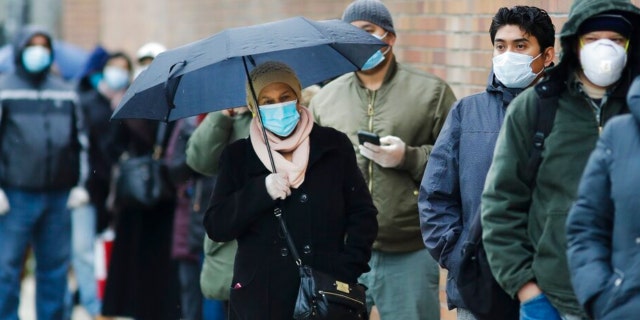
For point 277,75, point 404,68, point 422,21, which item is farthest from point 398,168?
point 422,21

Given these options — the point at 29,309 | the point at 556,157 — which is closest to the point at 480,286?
the point at 556,157

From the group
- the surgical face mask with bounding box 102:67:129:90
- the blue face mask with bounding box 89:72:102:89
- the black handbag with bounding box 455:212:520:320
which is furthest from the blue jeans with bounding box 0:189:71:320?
the black handbag with bounding box 455:212:520:320

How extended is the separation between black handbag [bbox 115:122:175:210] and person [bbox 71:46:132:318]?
26.2 inches

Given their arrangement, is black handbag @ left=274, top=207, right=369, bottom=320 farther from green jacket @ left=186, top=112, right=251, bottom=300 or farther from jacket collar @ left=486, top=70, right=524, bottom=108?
green jacket @ left=186, top=112, right=251, bottom=300

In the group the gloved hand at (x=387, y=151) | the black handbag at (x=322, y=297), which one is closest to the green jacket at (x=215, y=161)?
the gloved hand at (x=387, y=151)

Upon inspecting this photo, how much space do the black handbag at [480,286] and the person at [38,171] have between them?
4.86 meters

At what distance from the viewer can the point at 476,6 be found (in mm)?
6688

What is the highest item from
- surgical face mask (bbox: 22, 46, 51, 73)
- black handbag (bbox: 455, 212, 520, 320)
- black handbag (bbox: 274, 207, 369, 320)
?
black handbag (bbox: 455, 212, 520, 320)

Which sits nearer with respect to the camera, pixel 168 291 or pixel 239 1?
pixel 168 291

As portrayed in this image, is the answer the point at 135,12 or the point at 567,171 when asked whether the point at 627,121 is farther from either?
the point at 135,12

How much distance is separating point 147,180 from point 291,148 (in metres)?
3.64

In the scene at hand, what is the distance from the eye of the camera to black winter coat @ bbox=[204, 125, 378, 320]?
520 cm

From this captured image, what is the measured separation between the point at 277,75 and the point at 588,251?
1.78 meters

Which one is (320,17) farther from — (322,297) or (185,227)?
(322,297)
